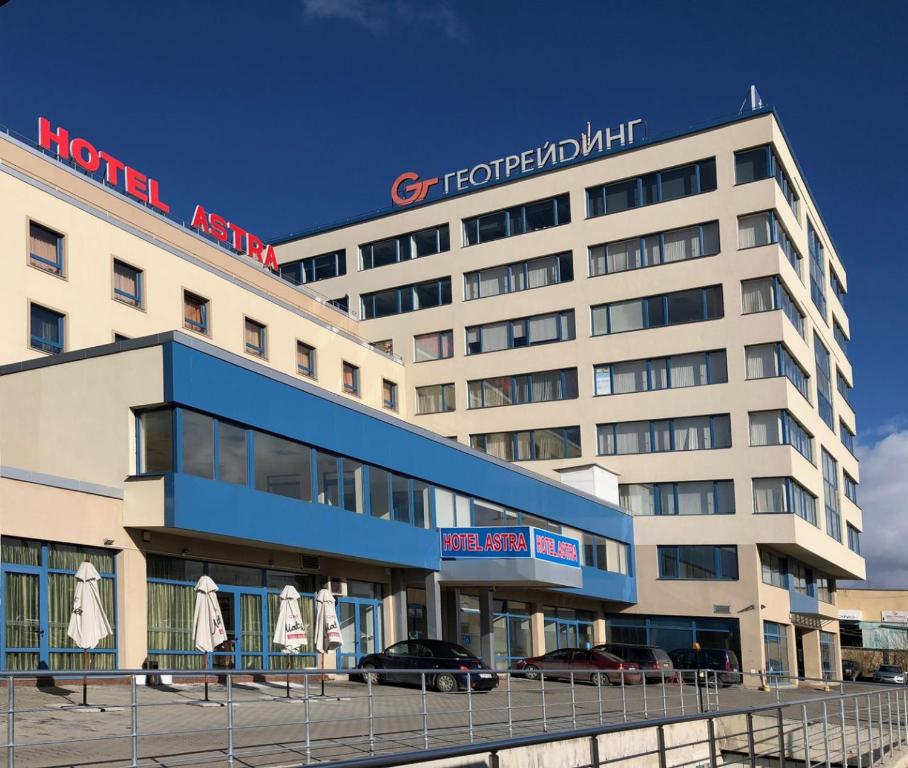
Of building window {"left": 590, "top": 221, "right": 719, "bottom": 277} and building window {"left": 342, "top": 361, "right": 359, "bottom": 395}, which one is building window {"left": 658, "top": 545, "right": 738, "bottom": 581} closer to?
building window {"left": 590, "top": 221, "right": 719, "bottom": 277}

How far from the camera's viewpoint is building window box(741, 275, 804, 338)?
49.3 meters

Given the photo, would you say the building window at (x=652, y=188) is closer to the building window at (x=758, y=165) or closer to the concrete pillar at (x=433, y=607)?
the building window at (x=758, y=165)

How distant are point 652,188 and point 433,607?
25.6 m

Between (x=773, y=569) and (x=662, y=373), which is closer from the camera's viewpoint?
(x=773, y=569)

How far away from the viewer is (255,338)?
41.0 meters

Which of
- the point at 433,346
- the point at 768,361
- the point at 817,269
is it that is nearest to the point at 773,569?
the point at 768,361

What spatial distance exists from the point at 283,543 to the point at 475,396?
93.1 ft

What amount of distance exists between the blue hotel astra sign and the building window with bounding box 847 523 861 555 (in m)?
34.2

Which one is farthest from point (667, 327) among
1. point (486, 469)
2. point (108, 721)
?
point (108, 721)

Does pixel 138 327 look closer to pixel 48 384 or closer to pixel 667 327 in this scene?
pixel 48 384

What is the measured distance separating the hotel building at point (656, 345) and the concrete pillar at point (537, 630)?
25.1 feet

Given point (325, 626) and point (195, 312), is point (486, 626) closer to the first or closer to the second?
point (325, 626)

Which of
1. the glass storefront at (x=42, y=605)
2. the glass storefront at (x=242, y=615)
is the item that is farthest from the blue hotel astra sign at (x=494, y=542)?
the glass storefront at (x=42, y=605)

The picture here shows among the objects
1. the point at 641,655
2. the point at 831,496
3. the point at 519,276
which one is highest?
the point at 519,276
